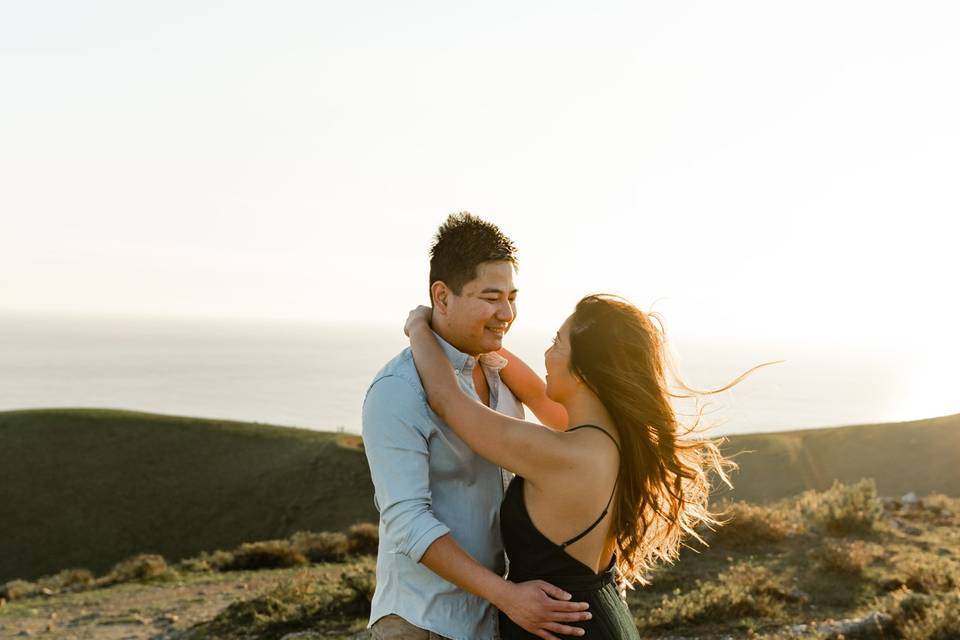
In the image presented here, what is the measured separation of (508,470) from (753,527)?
1003 centimetres

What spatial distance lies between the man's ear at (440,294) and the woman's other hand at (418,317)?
→ 4.2 inches

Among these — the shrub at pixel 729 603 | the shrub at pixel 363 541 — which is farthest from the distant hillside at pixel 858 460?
the shrub at pixel 729 603

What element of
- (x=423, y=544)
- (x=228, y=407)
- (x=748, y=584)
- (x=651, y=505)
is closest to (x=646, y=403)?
(x=651, y=505)

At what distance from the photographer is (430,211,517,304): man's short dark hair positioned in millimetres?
3703

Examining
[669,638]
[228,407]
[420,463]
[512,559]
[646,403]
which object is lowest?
[228,407]

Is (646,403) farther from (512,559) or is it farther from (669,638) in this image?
(669,638)

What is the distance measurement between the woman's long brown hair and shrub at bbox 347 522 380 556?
1455 centimetres

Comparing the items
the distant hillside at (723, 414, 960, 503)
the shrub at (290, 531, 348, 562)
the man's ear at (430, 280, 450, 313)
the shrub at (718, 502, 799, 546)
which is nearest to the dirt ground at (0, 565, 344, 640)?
the shrub at (290, 531, 348, 562)

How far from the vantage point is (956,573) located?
32.1ft

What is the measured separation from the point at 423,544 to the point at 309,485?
126ft

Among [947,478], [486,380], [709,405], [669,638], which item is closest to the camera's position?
[709,405]

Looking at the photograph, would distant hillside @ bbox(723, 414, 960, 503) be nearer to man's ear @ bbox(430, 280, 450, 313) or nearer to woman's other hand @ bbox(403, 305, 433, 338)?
woman's other hand @ bbox(403, 305, 433, 338)

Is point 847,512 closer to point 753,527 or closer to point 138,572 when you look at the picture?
point 753,527

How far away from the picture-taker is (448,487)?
3545mm
